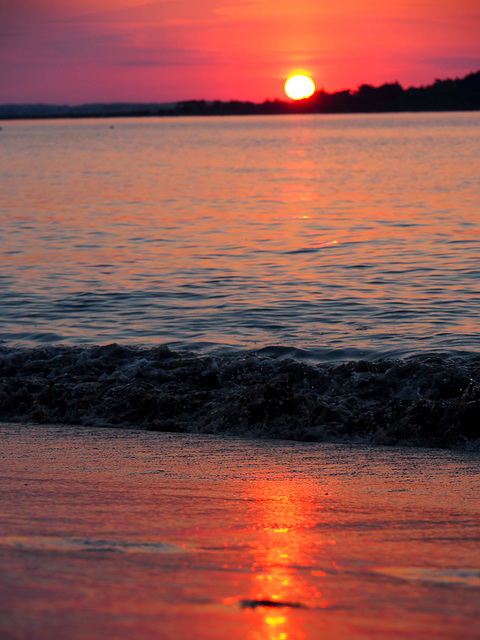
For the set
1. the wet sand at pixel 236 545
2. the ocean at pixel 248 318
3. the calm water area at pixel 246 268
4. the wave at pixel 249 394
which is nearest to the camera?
the wet sand at pixel 236 545

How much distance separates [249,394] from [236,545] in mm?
4366

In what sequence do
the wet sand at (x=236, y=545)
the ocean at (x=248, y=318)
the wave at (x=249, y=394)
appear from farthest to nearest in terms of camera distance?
the ocean at (x=248, y=318)
the wave at (x=249, y=394)
the wet sand at (x=236, y=545)

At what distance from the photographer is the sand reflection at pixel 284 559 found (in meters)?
3.19

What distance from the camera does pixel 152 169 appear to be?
173 ft

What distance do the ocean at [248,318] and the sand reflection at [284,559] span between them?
252 centimetres

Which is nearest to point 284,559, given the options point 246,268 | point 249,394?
point 249,394

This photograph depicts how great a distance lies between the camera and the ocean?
27.1 feet

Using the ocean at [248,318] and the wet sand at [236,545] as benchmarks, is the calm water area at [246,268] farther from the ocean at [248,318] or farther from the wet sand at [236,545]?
the wet sand at [236,545]

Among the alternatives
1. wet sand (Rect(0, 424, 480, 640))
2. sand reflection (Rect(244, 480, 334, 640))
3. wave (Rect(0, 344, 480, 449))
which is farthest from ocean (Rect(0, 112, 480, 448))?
sand reflection (Rect(244, 480, 334, 640))

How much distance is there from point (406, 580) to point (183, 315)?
32.5 ft

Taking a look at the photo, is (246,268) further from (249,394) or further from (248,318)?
(249,394)

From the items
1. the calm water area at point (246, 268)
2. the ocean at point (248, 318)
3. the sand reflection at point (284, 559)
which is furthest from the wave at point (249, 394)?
the sand reflection at point (284, 559)

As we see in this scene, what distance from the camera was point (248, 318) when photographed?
42.3 ft

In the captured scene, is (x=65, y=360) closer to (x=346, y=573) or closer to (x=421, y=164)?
(x=346, y=573)
